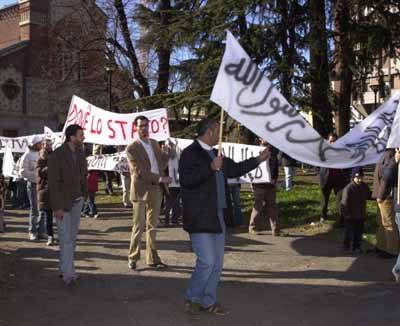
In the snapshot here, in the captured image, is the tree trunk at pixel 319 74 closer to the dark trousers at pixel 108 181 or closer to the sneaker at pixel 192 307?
the dark trousers at pixel 108 181

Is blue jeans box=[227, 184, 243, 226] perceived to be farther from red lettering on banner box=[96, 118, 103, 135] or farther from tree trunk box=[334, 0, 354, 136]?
tree trunk box=[334, 0, 354, 136]

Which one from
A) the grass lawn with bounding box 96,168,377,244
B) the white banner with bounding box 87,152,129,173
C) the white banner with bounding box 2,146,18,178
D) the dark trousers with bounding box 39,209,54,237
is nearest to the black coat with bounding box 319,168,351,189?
the grass lawn with bounding box 96,168,377,244

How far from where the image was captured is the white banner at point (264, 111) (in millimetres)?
6609

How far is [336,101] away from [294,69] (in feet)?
5.63

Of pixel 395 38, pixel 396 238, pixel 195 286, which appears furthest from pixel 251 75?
pixel 395 38

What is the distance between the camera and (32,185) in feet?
36.7

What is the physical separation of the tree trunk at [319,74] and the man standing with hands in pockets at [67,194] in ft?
33.3

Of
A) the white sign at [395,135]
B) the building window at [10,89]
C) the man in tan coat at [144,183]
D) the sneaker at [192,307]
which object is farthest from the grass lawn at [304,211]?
the building window at [10,89]

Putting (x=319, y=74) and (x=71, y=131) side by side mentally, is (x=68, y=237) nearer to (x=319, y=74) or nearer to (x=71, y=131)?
(x=71, y=131)

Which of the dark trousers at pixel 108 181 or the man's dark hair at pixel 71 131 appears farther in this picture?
the dark trousers at pixel 108 181

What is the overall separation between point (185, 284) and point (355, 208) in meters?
3.61

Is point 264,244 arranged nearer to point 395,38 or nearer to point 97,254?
point 97,254

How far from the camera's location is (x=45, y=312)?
627 cm

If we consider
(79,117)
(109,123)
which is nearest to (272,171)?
(109,123)
